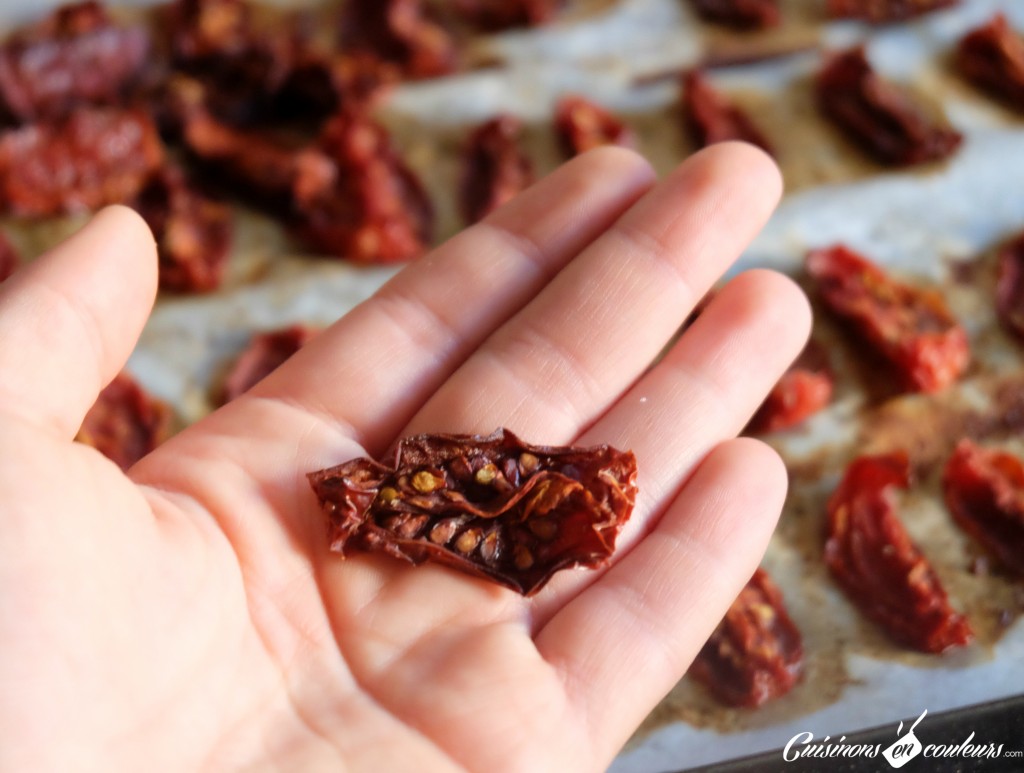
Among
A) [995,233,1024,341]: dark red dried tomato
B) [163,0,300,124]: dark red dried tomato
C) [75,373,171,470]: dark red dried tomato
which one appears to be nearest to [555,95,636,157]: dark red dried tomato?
[163,0,300,124]: dark red dried tomato

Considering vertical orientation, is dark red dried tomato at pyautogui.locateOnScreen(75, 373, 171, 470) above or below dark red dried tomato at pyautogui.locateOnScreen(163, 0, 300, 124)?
below

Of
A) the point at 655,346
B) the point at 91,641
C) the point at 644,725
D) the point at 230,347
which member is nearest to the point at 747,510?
the point at 655,346

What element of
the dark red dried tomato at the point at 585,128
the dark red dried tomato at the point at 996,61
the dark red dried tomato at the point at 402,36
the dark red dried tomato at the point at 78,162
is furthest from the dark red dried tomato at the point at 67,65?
the dark red dried tomato at the point at 996,61

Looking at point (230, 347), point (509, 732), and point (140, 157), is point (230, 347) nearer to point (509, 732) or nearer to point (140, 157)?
point (140, 157)

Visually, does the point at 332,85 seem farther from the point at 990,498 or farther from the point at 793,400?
the point at 990,498

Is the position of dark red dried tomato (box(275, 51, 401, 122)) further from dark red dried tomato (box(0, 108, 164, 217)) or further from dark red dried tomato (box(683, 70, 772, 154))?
dark red dried tomato (box(683, 70, 772, 154))

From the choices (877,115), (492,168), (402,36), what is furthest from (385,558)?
(877,115)

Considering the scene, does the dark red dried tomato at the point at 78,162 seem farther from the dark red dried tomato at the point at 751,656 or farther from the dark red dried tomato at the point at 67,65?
the dark red dried tomato at the point at 751,656

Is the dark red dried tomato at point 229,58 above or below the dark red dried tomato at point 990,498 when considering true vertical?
above
